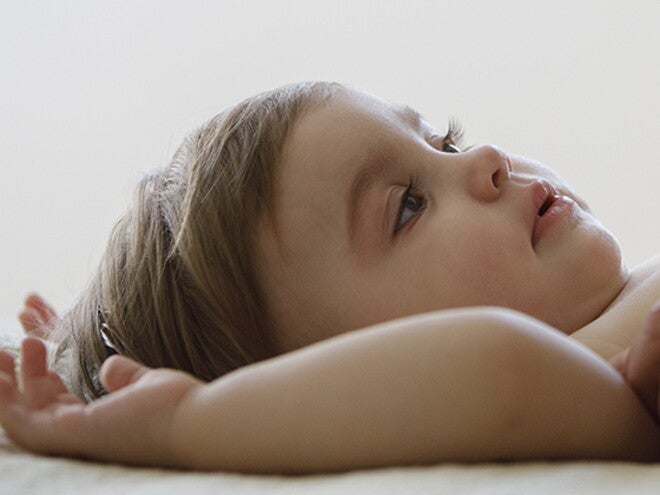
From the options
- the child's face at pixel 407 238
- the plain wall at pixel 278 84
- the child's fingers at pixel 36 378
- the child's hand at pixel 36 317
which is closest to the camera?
the child's fingers at pixel 36 378

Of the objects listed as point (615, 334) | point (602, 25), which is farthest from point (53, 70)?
point (615, 334)

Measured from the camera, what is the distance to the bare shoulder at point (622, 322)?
2.58 feet

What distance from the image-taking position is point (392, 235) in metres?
0.92

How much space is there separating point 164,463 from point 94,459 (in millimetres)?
54

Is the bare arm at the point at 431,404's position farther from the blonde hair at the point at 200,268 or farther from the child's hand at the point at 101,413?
Answer: the blonde hair at the point at 200,268

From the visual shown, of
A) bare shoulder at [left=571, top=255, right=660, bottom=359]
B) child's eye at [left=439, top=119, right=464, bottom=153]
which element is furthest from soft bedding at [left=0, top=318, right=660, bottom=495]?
child's eye at [left=439, top=119, right=464, bottom=153]

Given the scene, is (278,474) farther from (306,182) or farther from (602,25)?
(602,25)

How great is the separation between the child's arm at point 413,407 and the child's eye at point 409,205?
35 centimetres

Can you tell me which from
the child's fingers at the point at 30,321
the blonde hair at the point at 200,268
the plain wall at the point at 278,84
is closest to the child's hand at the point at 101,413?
the blonde hair at the point at 200,268

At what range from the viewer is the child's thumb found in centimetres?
68

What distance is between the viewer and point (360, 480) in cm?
50

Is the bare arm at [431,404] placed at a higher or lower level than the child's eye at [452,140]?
lower

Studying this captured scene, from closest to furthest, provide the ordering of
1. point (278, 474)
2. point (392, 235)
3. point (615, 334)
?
point (278, 474)
point (615, 334)
point (392, 235)

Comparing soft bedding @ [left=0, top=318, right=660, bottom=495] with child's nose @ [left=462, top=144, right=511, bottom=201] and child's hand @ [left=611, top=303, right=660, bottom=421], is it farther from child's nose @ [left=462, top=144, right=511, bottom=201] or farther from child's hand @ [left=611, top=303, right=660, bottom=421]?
child's nose @ [left=462, top=144, right=511, bottom=201]
